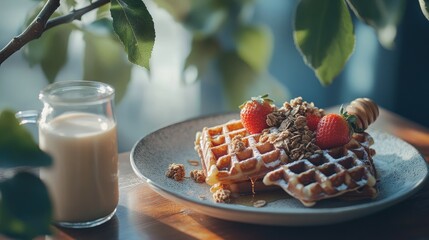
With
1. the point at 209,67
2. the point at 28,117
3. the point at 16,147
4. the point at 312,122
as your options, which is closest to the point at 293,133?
the point at 312,122

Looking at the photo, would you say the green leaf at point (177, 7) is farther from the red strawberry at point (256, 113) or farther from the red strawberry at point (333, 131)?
the red strawberry at point (333, 131)

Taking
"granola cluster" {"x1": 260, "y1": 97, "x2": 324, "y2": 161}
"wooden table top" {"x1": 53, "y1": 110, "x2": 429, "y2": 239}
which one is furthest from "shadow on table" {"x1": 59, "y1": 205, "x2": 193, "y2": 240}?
"granola cluster" {"x1": 260, "y1": 97, "x2": 324, "y2": 161}

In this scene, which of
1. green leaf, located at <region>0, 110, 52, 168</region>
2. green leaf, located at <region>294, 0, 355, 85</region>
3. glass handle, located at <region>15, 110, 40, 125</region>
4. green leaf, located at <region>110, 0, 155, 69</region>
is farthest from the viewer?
green leaf, located at <region>294, 0, 355, 85</region>

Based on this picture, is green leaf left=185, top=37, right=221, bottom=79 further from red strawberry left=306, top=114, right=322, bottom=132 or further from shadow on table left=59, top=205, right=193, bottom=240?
shadow on table left=59, top=205, right=193, bottom=240

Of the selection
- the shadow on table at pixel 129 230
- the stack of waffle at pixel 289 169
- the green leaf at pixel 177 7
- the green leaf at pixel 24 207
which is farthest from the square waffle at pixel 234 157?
the green leaf at pixel 24 207

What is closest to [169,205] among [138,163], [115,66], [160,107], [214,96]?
[138,163]

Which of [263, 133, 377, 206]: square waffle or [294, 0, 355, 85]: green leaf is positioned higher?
[294, 0, 355, 85]: green leaf

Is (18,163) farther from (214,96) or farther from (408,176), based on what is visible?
(214,96)
